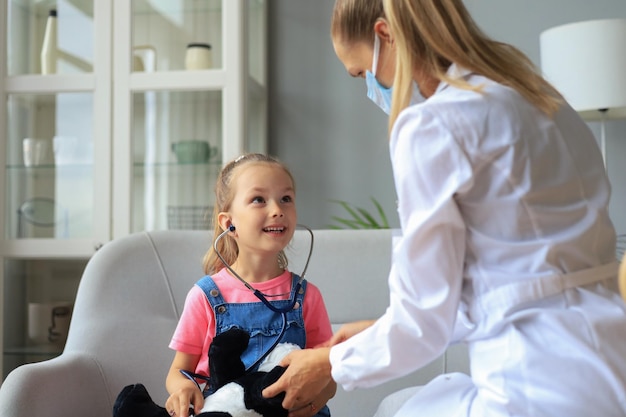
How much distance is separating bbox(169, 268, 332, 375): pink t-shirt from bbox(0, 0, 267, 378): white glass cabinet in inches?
49.8

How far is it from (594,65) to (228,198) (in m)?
1.46

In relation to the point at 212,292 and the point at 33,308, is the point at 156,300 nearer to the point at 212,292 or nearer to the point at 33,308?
the point at 212,292

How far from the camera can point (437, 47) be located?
113cm

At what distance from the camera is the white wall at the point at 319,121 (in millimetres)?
3162

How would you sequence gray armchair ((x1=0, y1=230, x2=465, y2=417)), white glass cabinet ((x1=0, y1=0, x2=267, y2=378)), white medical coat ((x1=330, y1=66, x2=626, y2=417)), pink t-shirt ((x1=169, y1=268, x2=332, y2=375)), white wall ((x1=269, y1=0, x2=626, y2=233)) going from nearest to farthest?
white medical coat ((x1=330, y1=66, x2=626, y2=417))
pink t-shirt ((x1=169, y1=268, x2=332, y2=375))
gray armchair ((x1=0, y1=230, x2=465, y2=417))
white glass cabinet ((x1=0, y1=0, x2=267, y2=378))
white wall ((x1=269, y1=0, x2=626, y2=233))

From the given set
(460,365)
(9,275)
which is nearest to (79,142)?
(9,275)

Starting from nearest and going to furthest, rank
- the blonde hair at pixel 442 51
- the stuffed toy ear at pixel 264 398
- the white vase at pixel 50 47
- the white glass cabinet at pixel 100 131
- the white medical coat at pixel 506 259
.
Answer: the white medical coat at pixel 506 259
the blonde hair at pixel 442 51
the stuffed toy ear at pixel 264 398
the white glass cabinet at pixel 100 131
the white vase at pixel 50 47

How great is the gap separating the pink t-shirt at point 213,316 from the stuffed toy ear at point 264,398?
0.22m

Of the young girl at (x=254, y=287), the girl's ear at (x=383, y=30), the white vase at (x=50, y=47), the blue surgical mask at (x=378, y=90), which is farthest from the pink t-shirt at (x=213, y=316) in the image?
the white vase at (x=50, y=47)

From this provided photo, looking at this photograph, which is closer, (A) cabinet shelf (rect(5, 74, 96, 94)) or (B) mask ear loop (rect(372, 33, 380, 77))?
(B) mask ear loop (rect(372, 33, 380, 77))

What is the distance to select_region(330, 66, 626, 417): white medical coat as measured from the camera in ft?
3.35

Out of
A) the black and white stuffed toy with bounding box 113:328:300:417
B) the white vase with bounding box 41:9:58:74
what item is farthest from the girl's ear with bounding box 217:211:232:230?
the white vase with bounding box 41:9:58:74

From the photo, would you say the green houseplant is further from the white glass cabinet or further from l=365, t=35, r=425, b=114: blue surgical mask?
l=365, t=35, r=425, b=114: blue surgical mask

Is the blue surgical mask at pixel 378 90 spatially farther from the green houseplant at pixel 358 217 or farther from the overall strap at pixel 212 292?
the green houseplant at pixel 358 217
